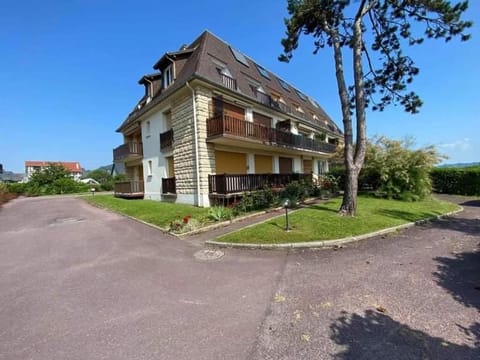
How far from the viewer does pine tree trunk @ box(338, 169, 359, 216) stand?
9.01 metres

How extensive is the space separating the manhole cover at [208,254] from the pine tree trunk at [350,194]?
563 centimetres

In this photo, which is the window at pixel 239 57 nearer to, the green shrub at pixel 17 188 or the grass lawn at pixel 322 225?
the grass lawn at pixel 322 225

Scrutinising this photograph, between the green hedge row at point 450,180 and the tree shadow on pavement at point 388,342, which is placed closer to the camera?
the tree shadow on pavement at point 388,342

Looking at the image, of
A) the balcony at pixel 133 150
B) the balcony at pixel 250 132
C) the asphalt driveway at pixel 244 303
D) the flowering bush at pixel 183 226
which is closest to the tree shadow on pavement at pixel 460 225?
the asphalt driveway at pixel 244 303

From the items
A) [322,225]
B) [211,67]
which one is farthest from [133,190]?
[322,225]

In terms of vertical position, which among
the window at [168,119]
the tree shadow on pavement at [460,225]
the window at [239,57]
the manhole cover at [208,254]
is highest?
the window at [239,57]

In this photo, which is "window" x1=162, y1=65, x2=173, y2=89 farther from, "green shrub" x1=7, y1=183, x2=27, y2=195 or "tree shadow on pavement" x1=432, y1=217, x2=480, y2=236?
"green shrub" x1=7, y1=183, x2=27, y2=195

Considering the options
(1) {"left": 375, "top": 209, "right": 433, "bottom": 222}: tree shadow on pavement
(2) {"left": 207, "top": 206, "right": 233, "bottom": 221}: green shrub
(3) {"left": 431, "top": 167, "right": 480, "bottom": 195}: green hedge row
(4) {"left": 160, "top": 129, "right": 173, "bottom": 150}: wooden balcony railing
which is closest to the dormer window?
(4) {"left": 160, "top": 129, "right": 173, "bottom": 150}: wooden balcony railing

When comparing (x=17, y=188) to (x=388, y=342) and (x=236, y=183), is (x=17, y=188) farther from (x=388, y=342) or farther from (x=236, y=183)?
(x=388, y=342)

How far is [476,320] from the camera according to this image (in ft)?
9.66

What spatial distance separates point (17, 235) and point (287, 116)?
1737 centimetres

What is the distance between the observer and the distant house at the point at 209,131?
40.4 feet

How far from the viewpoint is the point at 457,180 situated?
18.9 metres

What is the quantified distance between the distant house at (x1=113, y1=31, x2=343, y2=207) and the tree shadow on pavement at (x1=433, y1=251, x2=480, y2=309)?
848 centimetres
